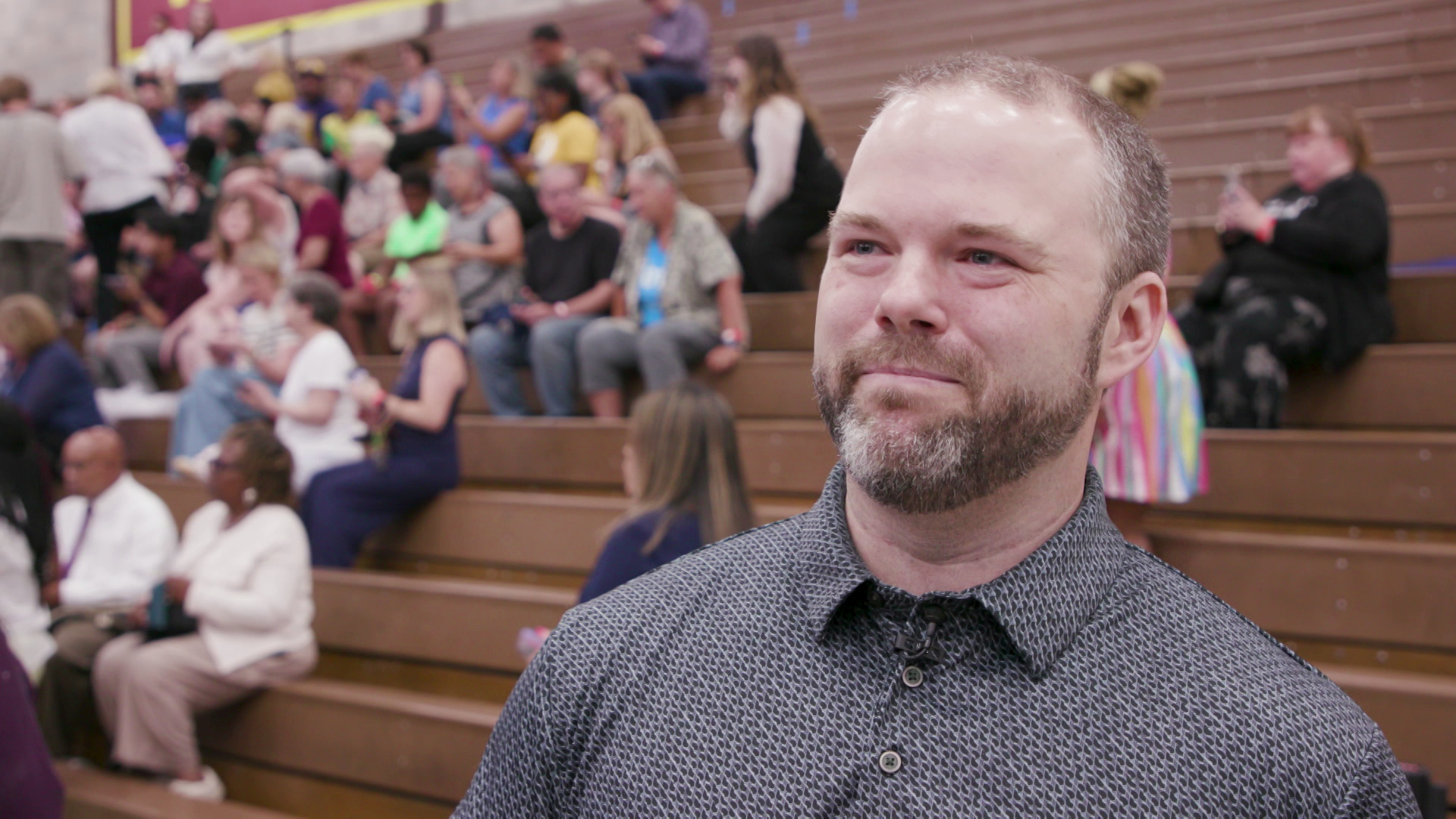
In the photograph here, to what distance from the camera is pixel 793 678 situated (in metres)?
0.89

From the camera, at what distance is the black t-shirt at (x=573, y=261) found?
190 inches

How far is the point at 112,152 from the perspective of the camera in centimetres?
678

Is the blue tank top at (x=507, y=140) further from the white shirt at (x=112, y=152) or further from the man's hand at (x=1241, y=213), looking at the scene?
the man's hand at (x=1241, y=213)

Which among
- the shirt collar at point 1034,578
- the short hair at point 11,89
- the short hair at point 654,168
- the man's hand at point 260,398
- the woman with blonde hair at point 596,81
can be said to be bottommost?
the man's hand at point 260,398

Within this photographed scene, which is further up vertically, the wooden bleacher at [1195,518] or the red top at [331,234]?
the red top at [331,234]

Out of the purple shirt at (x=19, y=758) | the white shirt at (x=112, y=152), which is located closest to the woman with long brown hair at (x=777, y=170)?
the purple shirt at (x=19, y=758)

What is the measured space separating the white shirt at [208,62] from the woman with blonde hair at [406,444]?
7186mm

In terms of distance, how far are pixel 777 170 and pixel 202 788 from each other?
2.83m

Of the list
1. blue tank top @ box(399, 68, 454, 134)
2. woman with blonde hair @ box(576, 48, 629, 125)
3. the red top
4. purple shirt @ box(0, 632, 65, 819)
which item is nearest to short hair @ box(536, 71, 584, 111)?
woman with blonde hair @ box(576, 48, 629, 125)

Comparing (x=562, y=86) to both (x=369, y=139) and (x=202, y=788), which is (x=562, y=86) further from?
(x=202, y=788)

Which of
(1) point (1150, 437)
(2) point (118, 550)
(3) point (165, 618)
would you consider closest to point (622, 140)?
(2) point (118, 550)

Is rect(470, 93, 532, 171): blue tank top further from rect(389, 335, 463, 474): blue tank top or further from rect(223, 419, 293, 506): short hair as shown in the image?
rect(223, 419, 293, 506): short hair

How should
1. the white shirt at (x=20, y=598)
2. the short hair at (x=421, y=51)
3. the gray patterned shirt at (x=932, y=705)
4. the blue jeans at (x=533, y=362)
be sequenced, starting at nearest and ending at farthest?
the gray patterned shirt at (x=932, y=705)
the white shirt at (x=20, y=598)
the blue jeans at (x=533, y=362)
the short hair at (x=421, y=51)

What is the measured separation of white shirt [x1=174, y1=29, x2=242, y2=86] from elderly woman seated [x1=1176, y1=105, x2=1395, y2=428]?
9057mm
